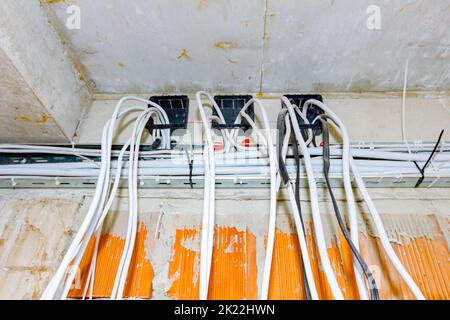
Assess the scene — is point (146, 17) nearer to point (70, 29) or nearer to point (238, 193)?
point (70, 29)

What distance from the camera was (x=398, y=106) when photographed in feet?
3.22

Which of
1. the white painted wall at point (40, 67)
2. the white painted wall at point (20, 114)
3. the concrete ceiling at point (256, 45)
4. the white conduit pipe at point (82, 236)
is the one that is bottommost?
the white conduit pipe at point (82, 236)

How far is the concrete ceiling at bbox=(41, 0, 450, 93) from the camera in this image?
31.3 inches

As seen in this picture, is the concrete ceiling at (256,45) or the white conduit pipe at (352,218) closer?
the white conduit pipe at (352,218)

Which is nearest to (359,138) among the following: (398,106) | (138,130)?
(398,106)

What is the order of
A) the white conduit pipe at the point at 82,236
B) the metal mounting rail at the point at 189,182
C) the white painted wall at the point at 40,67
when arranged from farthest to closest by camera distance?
the metal mounting rail at the point at 189,182 < the white painted wall at the point at 40,67 < the white conduit pipe at the point at 82,236

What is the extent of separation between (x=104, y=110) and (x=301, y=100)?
26.4 inches

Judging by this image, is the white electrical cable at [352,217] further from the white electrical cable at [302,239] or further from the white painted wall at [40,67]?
the white painted wall at [40,67]

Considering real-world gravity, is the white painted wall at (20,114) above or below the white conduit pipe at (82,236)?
above

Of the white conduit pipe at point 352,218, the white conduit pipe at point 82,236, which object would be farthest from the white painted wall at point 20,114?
the white conduit pipe at point 352,218

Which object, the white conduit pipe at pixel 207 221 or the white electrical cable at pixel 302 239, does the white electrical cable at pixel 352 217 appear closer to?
the white electrical cable at pixel 302 239

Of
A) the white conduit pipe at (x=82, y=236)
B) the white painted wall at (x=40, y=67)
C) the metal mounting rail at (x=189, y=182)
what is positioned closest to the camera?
the white conduit pipe at (x=82, y=236)

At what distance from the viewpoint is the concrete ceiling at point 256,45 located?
79cm

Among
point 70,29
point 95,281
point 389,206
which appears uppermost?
point 70,29
